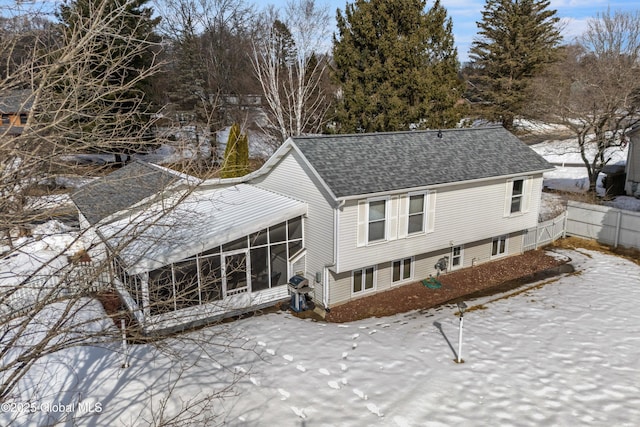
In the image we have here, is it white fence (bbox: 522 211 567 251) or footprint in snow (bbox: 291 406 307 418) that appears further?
white fence (bbox: 522 211 567 251)

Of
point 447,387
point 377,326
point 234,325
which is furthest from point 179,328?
point 447,387

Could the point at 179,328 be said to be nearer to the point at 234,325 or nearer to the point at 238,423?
the point at 234,325

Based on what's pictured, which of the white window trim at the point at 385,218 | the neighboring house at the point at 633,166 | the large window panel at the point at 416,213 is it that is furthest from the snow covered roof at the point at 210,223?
the neighboring house at the point at 633,166

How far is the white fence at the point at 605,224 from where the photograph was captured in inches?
812

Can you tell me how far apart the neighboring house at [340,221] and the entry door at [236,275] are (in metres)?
0.04

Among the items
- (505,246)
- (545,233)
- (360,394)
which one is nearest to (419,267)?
(505,246)

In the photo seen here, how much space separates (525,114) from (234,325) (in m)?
30.8

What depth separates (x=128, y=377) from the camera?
10.7 meters

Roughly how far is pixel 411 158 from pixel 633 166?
19.2 metres

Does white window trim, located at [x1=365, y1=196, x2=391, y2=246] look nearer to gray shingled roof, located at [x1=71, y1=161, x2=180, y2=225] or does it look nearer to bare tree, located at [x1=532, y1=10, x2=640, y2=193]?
gray shingled roof, located at [x1=71, y1=161, x2=180, y2=225]

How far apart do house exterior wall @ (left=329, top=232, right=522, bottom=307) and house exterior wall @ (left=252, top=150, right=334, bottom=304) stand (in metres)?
0.60

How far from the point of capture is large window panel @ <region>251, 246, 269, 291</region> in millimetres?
15172

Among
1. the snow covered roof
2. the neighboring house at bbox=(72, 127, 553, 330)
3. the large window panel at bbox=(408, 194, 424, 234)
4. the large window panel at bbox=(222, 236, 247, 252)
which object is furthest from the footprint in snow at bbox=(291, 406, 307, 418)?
the large window panel at bbox=(408, 194, 424, 234)

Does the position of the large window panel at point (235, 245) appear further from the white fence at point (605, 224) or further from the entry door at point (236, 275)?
the white fence at point (605, 224)
